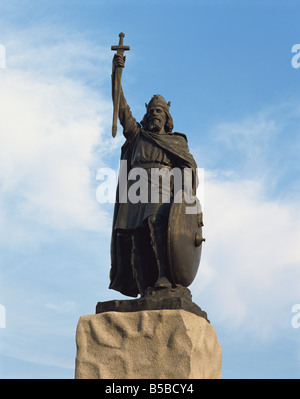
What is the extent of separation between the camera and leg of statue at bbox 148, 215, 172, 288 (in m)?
7.67

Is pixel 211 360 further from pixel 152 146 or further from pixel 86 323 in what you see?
pixel 152 146

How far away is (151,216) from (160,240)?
12.3 inches

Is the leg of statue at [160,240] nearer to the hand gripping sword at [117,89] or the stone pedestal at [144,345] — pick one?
the stone pedestal at [144,345]

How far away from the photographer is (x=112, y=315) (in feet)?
24.2

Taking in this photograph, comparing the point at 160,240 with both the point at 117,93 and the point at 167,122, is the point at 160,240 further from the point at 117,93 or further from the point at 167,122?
the point at 117,93

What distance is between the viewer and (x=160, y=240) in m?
7.71

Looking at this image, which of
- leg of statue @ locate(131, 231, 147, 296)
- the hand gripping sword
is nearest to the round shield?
leg of statue @ locate(131, 231, 147, 296)

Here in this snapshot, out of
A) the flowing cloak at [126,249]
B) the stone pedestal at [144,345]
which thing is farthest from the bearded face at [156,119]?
the stone pedestal at [144,345]

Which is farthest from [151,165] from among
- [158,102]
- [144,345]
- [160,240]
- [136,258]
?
[144,345]

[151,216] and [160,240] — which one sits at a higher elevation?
[151,216]

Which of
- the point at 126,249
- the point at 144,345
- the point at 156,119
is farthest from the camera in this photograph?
the point at 156,119

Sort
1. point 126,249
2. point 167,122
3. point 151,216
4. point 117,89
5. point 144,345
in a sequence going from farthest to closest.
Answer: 1. point 167,122
2. point 117,89
3. point 126,249
4. point 151,216
5. point 144,345

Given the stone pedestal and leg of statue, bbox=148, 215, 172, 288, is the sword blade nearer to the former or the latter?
leg of statue, bbox=148, 215, 172, 288

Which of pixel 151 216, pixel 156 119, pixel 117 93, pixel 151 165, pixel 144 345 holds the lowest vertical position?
pixel 144 345
